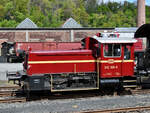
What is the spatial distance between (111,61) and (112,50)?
0.56 metres

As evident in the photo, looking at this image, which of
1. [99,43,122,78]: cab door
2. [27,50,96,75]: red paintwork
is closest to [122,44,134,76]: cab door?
[99,43,122,78]: cab door

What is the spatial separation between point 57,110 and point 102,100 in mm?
2680

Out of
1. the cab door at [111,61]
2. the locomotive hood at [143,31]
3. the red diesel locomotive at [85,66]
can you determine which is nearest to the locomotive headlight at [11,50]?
the locomotive hood at [143,31]

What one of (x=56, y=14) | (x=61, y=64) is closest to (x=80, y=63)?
(x=61, y=64)

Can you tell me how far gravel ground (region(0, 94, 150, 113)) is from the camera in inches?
377

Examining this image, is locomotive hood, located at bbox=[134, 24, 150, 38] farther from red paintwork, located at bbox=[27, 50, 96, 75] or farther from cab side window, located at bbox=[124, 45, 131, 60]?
red paintwork, located at bbox=[27, 50, 96, 75]

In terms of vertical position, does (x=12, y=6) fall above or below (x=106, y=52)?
above

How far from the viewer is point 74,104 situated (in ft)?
34.6

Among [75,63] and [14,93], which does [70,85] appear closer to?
[75,63]

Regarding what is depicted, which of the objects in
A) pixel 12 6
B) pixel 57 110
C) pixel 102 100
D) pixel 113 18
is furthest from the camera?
pixel 113 18

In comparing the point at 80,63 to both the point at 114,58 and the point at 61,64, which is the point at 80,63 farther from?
the point at 114,58

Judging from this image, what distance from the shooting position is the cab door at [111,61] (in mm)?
11742

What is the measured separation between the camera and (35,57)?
11.5 m

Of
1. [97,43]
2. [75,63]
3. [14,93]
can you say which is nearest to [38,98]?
[14,93]
